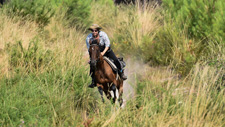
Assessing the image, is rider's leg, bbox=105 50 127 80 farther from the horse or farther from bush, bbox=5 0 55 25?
bush, bbox=5 0 55 25

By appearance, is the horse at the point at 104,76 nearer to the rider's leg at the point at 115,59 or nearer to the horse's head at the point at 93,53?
the horse's head at the point at 93,53

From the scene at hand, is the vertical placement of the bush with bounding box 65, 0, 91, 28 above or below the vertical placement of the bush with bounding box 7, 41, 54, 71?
above

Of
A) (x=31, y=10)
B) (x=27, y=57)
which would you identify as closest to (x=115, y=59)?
(x=27, y=57)

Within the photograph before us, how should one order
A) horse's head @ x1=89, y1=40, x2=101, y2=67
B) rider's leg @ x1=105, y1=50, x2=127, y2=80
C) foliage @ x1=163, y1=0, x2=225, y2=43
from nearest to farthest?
horse's head @ x1=89, y1=40, x2=101, y2=67
rider's leg @ x1=105, y1=50, x2=127, y2=80
foliage @ x1=163, y1=0, x2=225, y2=43

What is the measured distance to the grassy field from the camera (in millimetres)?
5434

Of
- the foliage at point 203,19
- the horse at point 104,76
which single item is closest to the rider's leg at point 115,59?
the horse at point 104,76

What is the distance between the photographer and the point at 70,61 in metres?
8.85

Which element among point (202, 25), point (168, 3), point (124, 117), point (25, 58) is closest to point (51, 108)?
point (124, 117)

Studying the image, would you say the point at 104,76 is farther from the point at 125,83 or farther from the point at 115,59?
the point at 125,83

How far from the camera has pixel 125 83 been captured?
35.4 feet

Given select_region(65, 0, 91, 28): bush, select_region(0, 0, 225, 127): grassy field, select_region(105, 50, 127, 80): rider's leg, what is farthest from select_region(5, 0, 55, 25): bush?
select_region(105, 50, 127, 80): rider's leg

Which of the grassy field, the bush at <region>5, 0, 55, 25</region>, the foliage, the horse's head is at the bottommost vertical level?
the grassy field

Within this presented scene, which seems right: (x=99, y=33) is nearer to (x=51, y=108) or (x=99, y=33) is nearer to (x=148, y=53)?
(x=51, y=108)

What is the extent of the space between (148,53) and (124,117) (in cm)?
660
